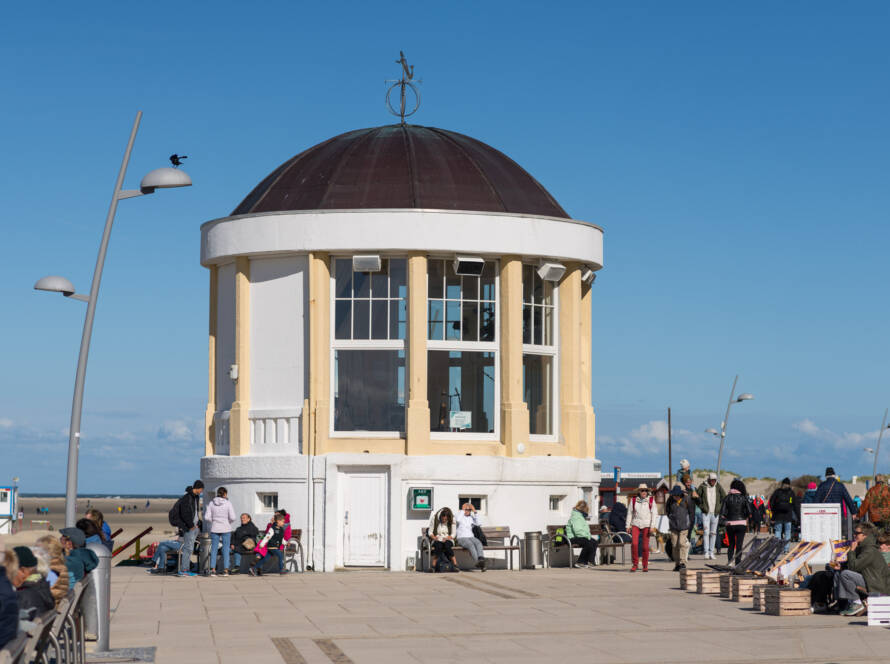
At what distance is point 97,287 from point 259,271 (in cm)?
914

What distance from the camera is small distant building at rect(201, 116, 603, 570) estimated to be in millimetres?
29406

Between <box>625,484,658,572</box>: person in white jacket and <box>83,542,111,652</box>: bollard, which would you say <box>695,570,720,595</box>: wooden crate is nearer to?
<box>625,484,658,572</box>: person in white jacket

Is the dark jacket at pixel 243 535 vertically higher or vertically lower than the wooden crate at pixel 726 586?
higher

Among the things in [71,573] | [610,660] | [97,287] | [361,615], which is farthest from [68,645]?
[97,287]

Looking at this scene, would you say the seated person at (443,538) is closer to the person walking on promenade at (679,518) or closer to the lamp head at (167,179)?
the person walking on promenade at (679,518)

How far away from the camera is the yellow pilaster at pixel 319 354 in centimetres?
2961

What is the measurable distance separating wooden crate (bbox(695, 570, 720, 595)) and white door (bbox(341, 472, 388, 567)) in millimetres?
8384

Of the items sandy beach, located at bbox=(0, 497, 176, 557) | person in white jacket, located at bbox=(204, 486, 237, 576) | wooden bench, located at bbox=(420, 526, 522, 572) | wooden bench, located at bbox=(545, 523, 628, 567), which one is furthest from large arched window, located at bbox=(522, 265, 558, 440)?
sandy beach, located at bbox=(0, 497, 176, 557)

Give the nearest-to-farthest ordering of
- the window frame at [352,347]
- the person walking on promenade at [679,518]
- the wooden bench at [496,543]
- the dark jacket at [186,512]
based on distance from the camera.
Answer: the dark jacket at [186,512] < the person walking on promenade at [679,518] < the wooden bench at [496,543] < the window frame at [352,347]

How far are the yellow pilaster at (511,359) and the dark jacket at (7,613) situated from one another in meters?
20.1

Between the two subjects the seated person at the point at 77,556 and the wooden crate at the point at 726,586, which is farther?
the wooden crate at the point at 726,586

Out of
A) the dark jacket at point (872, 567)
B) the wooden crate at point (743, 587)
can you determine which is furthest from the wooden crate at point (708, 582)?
the dark jacket at point (872, 567)

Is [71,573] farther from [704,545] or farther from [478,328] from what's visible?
[704,545]

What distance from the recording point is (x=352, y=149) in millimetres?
31719
